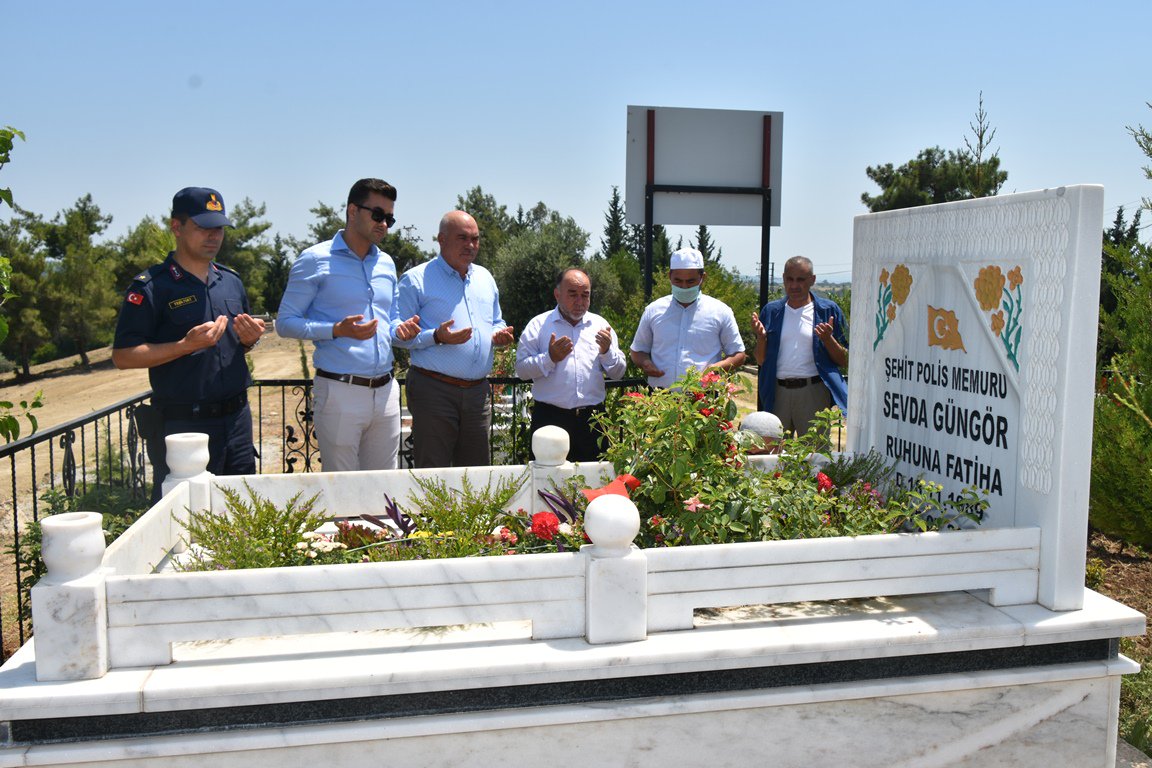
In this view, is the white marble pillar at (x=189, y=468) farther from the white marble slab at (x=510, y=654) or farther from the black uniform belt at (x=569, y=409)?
the black uniform belt at (x=569, y=409)

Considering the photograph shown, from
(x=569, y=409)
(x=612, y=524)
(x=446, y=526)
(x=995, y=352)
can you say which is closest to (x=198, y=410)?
(x=446, y=526)

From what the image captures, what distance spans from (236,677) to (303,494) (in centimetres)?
143

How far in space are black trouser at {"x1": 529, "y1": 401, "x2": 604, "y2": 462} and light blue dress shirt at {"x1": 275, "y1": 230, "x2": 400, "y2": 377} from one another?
1020 millimetres

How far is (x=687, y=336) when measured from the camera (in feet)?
18.7

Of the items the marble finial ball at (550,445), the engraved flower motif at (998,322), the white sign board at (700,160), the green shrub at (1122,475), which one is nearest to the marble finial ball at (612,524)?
the marble finial ball at (550,445)

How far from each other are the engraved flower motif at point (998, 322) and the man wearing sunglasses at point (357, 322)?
286 centimetres

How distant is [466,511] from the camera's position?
10.9 ft

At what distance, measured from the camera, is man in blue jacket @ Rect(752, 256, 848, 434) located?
225 inches

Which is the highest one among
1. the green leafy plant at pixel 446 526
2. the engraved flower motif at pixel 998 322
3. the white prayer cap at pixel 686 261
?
the white prayer cap at pixel 686 261

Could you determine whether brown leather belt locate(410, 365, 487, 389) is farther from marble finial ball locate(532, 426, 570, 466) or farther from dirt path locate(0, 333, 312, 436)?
dirt path locate(0, 333, 312, 436)

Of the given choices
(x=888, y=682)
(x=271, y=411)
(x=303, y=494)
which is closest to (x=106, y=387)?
(x=271, y=411)

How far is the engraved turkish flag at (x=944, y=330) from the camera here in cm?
343

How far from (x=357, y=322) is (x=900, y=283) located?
265 centimetres

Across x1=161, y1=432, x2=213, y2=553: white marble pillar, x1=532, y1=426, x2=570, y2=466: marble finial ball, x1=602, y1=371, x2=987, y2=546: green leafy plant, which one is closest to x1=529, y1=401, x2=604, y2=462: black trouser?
x1=532, y1=426, x2=570, y2=466: marble finial ball
